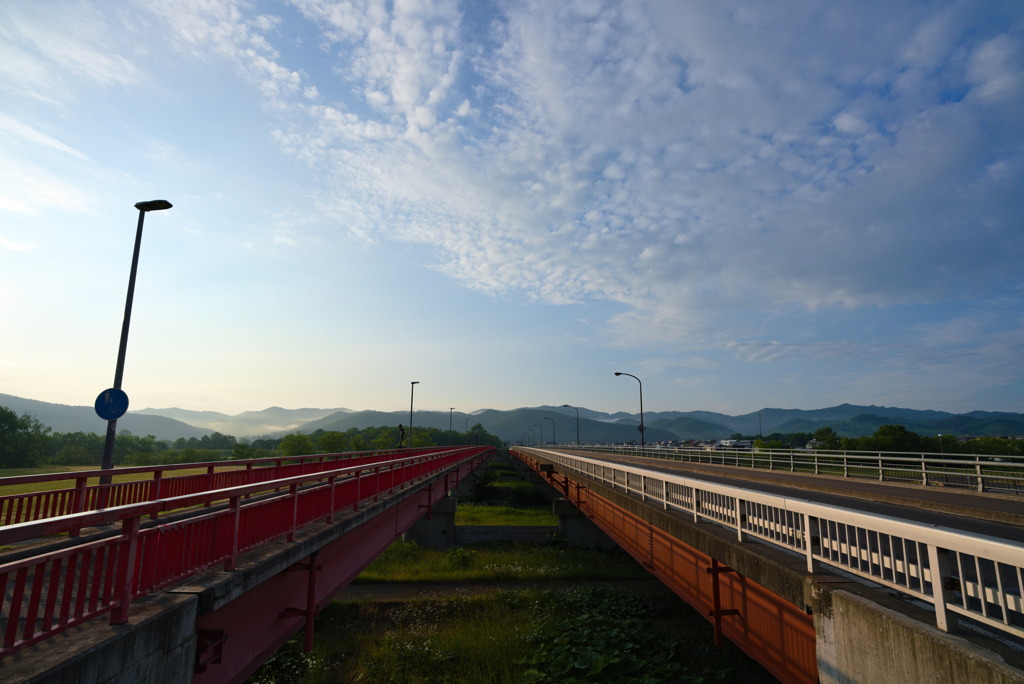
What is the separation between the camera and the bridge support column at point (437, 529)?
3131cm

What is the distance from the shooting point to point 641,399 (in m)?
52.5

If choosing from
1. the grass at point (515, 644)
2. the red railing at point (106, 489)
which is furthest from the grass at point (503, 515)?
the red railing at point (106, 489)

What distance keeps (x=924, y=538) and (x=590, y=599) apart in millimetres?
18180

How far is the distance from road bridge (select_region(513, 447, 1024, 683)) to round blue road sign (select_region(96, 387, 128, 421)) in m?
11.8

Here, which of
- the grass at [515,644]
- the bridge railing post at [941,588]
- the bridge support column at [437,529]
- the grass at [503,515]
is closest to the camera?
the bridge railing post at [941,588]

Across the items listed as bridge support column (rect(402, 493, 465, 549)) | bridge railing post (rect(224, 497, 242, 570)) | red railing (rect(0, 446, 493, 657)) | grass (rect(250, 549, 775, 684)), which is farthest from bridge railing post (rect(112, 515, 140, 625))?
bridge support column (rect(402, 493, 465, 549))

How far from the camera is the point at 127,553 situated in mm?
4574

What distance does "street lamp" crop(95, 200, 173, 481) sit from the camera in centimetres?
1163

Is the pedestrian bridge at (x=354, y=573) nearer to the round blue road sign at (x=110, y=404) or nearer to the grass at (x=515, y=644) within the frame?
the round blue road sign at (x=110, y=404)

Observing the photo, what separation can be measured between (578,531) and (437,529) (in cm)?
833

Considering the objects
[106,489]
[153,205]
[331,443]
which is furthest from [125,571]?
[331,443]

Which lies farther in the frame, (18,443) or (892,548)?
(18,443)

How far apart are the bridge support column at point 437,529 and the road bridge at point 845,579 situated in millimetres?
20507

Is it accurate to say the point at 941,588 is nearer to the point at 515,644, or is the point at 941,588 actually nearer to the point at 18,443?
the point at 515,644
